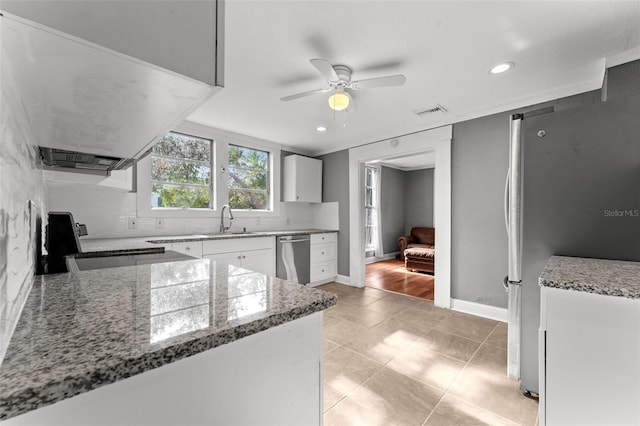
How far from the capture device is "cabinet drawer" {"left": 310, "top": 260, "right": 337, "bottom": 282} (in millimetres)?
4175

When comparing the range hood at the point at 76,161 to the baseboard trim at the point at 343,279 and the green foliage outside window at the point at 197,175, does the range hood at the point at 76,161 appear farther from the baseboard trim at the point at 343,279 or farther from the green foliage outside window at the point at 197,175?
the baseboard trim at the point at 343,279

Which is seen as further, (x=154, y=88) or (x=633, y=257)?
(x=633, y=257)

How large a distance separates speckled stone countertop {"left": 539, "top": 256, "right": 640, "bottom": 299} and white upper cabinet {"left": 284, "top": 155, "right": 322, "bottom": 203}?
3.48 meters

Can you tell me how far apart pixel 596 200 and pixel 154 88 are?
1.93 metres

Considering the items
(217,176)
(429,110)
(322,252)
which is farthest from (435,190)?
(217,176)

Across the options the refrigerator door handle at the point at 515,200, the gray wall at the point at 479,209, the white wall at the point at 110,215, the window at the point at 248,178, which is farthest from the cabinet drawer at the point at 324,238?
the refrigerator door handle at the point at 515,200

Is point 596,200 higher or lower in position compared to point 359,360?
higher

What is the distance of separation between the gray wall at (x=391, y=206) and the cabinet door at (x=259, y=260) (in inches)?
151

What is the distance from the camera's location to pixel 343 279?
448 cm

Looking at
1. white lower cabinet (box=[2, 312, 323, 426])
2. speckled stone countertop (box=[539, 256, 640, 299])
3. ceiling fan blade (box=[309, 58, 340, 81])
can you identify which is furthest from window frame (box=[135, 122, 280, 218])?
speckled stone countertop (box=[539, 256, 640, 299])

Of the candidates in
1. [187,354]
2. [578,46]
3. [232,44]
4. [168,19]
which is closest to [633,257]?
[578,46]

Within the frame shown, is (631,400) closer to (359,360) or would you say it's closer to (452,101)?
(359,360)

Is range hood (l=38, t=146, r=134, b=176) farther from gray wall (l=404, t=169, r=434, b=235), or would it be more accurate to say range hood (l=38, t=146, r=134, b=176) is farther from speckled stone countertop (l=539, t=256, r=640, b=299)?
gray wall (l=404, t=169, r=434, b=235)

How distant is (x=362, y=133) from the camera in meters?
3.91
